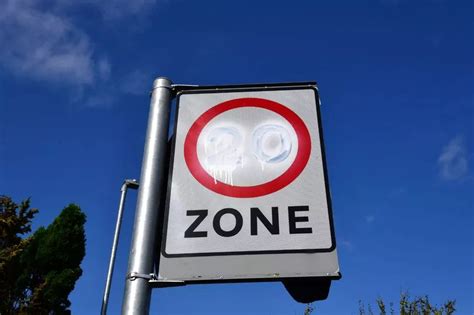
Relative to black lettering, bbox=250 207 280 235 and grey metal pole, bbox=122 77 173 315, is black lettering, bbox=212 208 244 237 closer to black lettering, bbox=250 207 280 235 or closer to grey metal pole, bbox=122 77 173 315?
black lettering, bbox=250 207 280 235

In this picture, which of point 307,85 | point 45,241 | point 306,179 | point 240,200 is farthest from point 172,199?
point 45,241

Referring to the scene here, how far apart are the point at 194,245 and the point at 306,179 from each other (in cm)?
57

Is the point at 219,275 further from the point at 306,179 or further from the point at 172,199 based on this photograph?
the point at 306,179

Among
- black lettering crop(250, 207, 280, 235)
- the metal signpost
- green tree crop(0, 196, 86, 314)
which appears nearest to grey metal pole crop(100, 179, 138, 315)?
the metal signpost

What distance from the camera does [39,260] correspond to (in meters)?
15.6

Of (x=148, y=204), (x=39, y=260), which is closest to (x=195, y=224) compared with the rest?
(x=148, y=204)

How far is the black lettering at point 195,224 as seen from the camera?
6.02 feet

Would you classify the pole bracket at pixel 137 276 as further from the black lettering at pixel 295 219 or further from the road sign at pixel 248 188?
the black lettering at pixel 295 219

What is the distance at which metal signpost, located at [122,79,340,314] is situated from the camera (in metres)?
1.72

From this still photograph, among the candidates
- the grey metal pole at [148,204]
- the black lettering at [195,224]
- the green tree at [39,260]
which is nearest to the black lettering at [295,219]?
the black lettering at [195,224]

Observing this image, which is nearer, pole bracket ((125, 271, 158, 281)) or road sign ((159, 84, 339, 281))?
pole bracket ((125, 271, 158, 281))

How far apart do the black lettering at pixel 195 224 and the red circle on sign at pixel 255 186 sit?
0.13 metres

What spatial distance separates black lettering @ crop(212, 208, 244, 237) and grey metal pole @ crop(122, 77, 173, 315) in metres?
0.25

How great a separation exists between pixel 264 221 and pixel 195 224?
0.29 metres
